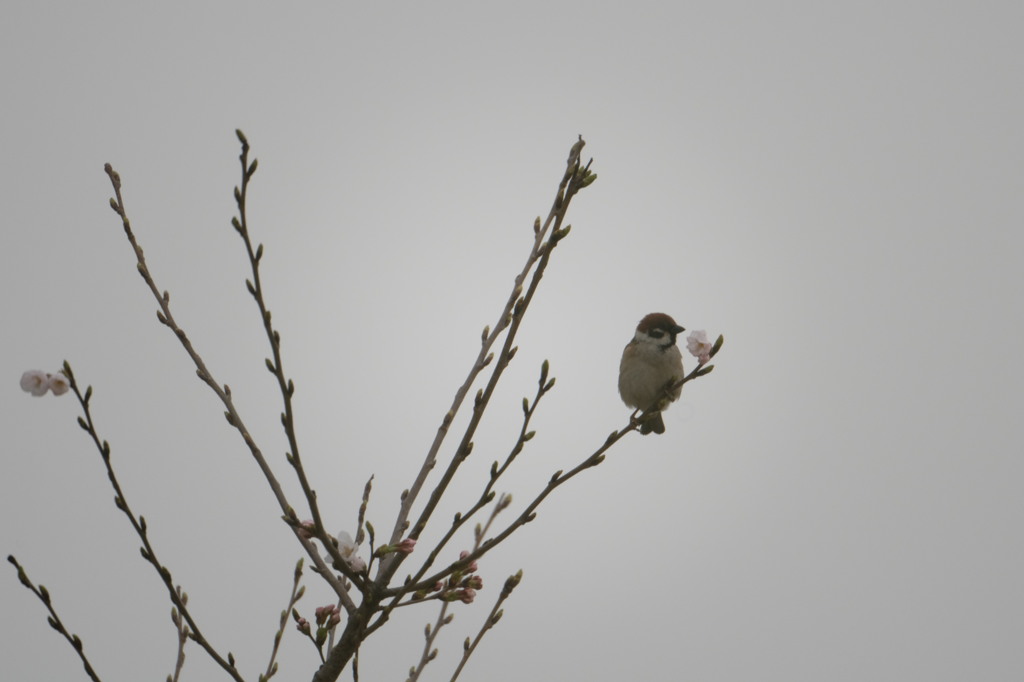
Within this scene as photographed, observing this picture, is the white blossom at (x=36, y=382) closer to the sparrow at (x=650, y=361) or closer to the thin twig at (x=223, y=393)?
the thin twig at (x=223, y=393)

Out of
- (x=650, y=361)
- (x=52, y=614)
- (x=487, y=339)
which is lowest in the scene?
(x=52, y=614)

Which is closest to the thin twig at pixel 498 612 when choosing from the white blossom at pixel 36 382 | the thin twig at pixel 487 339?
the thin twig at pixel 487 339

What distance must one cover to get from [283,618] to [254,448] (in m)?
1.33

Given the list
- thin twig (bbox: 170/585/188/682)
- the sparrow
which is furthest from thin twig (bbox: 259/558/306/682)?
the sparrow

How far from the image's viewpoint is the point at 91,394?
270 centimetres

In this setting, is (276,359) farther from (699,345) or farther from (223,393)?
(699,345)

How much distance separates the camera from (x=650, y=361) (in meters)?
5.91

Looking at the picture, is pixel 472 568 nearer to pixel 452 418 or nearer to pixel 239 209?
pixel 452 418

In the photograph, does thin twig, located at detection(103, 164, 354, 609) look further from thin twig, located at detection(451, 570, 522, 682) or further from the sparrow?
the sparrow

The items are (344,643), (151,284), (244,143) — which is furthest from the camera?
(151,284)

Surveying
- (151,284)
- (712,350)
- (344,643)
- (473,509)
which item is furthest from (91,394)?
(712,350)

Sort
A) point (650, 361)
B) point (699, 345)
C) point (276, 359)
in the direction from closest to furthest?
point (276, 359) < point (699, 345) < point (650, 361)

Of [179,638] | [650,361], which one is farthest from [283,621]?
[650,361]

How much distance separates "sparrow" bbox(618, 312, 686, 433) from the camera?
589cm
